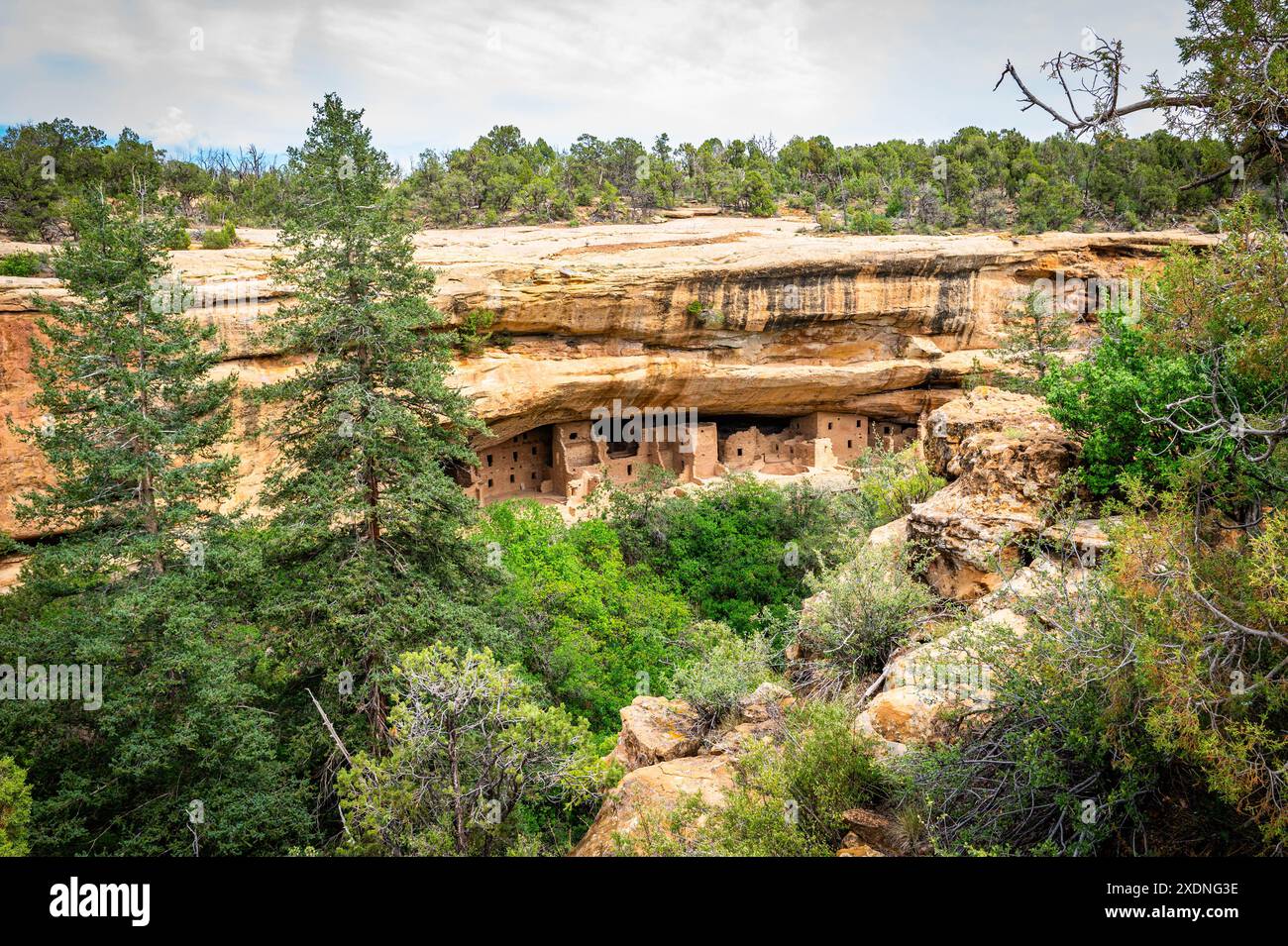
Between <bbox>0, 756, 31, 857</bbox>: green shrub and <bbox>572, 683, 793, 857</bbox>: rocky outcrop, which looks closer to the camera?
<bbox>572, 683, 793, 857</bbox>: rocky outcrop

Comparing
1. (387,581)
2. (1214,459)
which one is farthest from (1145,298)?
(387,581)

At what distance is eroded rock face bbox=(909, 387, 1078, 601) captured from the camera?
7.02 m

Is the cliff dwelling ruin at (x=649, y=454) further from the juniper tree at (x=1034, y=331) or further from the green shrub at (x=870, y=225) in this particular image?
the green shrub at (x=870, y=225)

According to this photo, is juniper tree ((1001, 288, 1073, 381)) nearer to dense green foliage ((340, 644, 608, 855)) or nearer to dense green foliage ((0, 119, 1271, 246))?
dense green foliage ((0, 119, 1271, 246))

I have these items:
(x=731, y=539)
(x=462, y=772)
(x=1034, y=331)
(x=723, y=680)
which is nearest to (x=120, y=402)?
(x=462, y=772)

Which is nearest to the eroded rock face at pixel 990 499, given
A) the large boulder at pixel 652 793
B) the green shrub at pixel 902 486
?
the green shrub at pixel 902 486

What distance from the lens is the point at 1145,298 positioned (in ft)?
18.2

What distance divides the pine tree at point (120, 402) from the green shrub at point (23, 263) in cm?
649

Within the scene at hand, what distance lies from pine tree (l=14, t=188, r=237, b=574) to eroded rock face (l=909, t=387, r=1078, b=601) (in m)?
7.96

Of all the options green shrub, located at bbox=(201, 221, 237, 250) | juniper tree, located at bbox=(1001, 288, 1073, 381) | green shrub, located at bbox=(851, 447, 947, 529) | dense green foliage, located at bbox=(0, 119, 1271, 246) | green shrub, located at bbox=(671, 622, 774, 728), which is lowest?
green shrub, located at bbox=(671, 622, 774, 728)

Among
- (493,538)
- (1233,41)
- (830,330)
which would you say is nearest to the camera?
(1233,41)

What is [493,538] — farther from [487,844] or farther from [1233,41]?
[1233,41]

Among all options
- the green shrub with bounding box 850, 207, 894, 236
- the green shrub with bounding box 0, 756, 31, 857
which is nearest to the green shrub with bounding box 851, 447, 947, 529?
the green shrub with bounding box 0, 756, 31, 857
